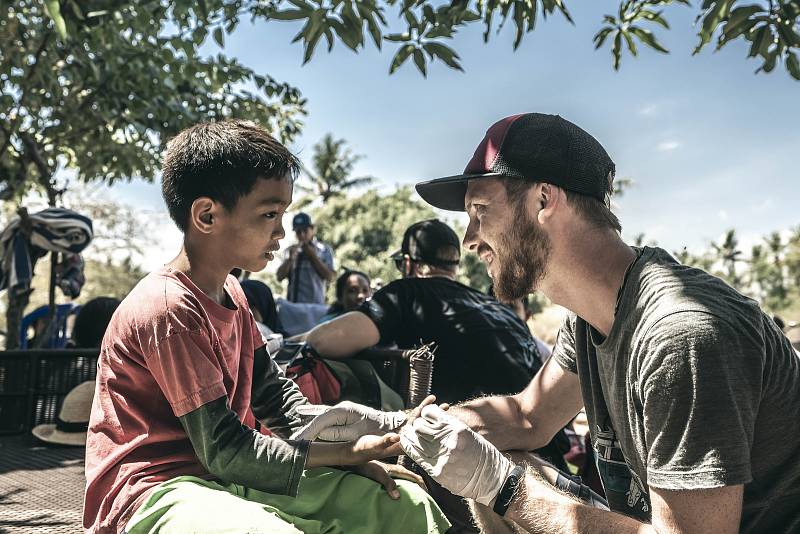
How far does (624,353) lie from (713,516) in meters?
0.36

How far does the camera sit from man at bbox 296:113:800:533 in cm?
123

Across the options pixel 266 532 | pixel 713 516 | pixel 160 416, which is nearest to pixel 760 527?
pixel 713 516

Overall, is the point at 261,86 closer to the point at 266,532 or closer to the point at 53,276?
the point at 53,276

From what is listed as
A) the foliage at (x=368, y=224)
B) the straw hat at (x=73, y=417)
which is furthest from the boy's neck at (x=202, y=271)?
the foliage at (x=368, y=224)

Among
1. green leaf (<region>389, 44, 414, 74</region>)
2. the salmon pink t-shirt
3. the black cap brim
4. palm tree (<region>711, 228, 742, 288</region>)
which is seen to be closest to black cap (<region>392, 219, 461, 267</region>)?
green leaf (<region>389, 44, 414, 74</region>)

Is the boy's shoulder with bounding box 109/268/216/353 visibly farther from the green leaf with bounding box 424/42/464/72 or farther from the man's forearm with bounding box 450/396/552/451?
the green leaf with bounding box 424/42/464/72

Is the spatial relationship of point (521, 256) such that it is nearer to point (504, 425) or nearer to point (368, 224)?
point (504, 425)

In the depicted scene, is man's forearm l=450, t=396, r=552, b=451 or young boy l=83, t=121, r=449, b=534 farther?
man's forearm l=450, t=396, r=552, b=451

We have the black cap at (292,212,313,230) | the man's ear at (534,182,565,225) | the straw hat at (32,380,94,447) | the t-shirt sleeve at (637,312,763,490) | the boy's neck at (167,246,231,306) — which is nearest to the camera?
the t-shirt sleeve at (637,312,763,490)

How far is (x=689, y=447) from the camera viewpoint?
1226 mm

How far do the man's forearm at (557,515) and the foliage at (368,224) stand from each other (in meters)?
27.7

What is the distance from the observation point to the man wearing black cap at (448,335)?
279cm

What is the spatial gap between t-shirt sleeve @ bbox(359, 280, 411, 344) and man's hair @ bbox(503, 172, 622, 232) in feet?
4.04

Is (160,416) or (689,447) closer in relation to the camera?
(689,447)
